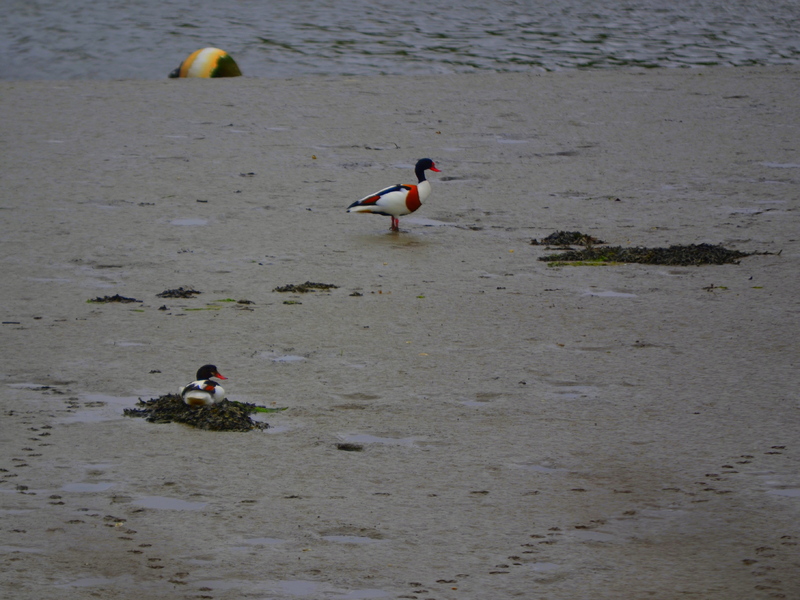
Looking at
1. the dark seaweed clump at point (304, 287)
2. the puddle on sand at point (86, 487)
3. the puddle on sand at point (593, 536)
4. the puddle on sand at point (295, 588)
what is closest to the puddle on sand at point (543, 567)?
the puddle on sand at point (593, 536)

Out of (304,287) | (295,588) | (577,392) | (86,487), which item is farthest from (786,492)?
(304,287)

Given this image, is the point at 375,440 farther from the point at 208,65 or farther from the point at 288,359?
the point at 208,65

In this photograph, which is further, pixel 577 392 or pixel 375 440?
pixel 577 392

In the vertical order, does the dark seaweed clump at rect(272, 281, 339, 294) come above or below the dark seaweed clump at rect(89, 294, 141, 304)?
above

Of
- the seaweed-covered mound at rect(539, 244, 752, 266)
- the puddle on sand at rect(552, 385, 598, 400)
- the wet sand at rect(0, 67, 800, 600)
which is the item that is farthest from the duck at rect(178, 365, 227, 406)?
the seaweed-covered mound at rect(539, 244, 752, 266)

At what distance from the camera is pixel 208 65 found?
1714 centimetres

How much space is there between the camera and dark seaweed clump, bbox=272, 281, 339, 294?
25.2ft

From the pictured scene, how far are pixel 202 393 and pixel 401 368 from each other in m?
1.28

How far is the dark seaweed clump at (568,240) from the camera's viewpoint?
8.91 meters

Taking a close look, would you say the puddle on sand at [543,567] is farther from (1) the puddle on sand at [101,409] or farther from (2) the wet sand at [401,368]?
(1) the puddle on sand at [101,409]

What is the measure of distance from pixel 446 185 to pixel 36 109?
20.3ft

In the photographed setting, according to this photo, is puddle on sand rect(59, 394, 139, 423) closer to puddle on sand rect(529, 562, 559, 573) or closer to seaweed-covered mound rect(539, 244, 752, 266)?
puddle on sand rect(529, 562, 559, 573)

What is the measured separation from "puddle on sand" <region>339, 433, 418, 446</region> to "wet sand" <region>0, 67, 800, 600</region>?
0.02 m

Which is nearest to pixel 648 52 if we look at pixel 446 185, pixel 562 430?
pixel 446 185
